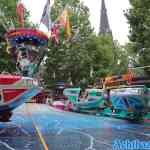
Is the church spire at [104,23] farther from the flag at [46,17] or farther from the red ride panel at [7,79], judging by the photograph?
the red ride panel at [7,79]

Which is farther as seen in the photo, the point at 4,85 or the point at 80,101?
the point at 80,101

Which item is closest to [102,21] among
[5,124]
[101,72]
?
[101,72]

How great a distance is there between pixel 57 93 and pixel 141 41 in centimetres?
5545

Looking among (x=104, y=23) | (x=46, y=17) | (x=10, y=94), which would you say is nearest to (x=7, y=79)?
(x=10, y=94)

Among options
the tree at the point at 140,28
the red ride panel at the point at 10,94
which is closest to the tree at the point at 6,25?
the tree at the point at 140,28

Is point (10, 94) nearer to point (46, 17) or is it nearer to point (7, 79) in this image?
point (7, 79)

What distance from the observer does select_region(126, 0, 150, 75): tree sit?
35406 mm

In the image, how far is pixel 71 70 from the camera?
80.6 m

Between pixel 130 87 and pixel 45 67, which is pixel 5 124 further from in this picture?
pixel 45 67

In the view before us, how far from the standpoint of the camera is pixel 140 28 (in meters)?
36.6

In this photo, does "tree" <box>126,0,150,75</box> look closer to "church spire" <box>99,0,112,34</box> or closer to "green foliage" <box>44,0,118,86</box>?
"green foliage" <box>44,0,118,86</box>

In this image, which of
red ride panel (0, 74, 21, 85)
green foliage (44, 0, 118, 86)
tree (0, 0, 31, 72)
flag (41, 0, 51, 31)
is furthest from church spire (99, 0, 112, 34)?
red ride panel (0, 74, 21, 85)

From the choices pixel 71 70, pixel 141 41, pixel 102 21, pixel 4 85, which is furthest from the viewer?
pixel 102 21

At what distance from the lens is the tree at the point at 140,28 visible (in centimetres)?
3541
